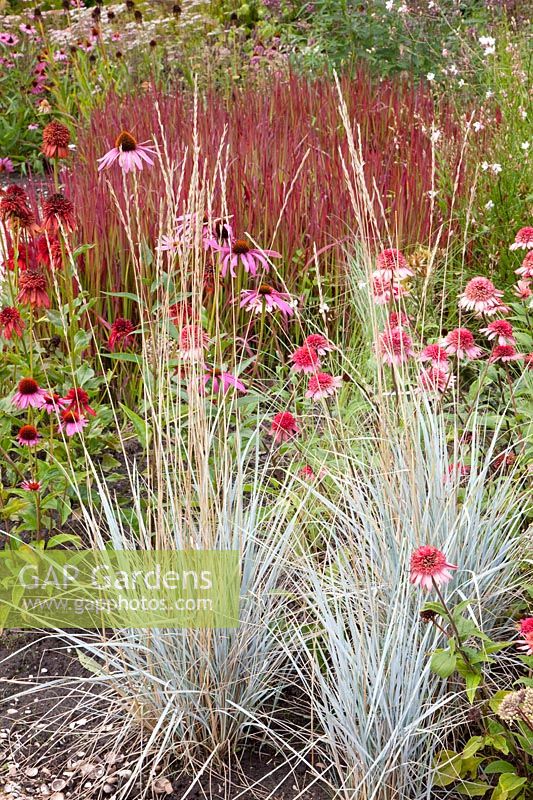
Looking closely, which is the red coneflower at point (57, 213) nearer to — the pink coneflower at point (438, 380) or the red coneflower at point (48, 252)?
the red coneflower at point (48, 252)

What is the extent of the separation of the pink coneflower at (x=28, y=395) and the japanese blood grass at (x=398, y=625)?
74cm

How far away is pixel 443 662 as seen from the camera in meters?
1.72

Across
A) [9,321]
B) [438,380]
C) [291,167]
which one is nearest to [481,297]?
[438,380]

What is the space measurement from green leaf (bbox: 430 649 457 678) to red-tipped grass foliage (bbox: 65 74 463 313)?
1534mm

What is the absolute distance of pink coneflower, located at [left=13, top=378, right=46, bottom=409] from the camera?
2298 millimetres

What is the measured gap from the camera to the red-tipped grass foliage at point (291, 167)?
3738 mm

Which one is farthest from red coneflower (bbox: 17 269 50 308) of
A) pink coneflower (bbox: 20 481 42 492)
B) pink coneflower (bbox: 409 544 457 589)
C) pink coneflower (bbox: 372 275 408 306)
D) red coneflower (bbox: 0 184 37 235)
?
pink coneflower (bbox: 409 544 457 589)

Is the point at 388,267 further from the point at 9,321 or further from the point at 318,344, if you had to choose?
the point at 9,321

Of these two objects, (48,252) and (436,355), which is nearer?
(436,355)

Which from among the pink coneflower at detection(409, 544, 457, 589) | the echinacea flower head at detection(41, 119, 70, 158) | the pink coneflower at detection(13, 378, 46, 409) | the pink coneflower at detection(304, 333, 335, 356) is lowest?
the pink coneflower at detection(304, 333, 335, 356)

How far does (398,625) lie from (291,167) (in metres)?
2.71

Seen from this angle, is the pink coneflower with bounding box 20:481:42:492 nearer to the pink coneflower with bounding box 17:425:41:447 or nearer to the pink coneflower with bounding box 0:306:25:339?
the pink coneflower with bounding box 17:425:41:447

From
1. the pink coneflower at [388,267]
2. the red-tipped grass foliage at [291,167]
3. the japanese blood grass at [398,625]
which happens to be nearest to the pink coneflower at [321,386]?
the japanese blood grass at [398,625]

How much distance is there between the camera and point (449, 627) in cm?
192
